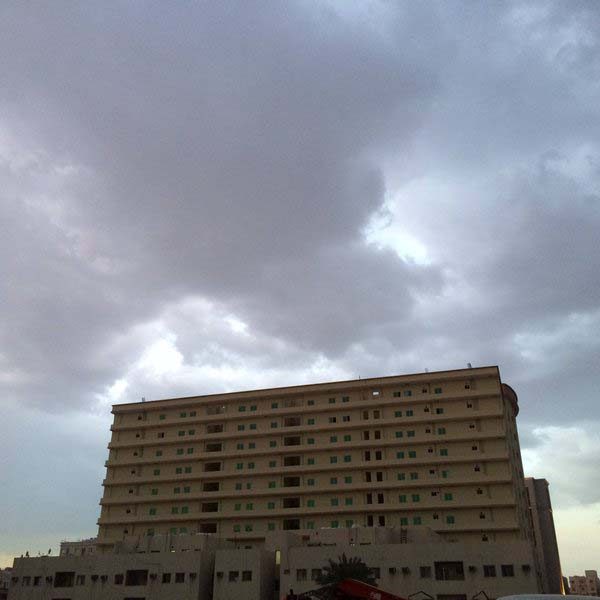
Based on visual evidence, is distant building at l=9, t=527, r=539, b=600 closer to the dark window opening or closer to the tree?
the dark window opening

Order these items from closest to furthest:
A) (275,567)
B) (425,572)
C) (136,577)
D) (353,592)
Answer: (353,592)
(425,572)
(136,577)
(275,567)

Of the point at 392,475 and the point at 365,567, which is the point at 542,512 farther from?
the point at 365,567

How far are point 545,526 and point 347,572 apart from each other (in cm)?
7490

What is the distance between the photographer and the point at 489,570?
65375 mm

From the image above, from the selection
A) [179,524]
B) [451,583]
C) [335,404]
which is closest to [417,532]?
[451,583]

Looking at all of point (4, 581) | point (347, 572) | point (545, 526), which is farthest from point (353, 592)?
point (4, 581)

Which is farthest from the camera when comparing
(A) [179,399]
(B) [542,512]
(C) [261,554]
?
(B) [542,512]

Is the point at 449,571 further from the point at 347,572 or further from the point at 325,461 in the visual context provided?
the point at 325,461

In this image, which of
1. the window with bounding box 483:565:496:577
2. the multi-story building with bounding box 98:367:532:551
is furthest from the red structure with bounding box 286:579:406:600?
the multi-story building with bounding box 98:367:532:551

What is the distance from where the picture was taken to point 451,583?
65.4 meters

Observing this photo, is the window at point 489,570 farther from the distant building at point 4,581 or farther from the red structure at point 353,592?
the distant building at point 4,581

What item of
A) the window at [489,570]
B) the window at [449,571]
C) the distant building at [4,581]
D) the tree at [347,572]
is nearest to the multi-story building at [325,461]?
the window at [489,570]

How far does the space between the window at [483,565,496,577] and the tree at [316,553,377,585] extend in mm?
11623

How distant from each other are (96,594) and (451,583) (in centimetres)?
4096
